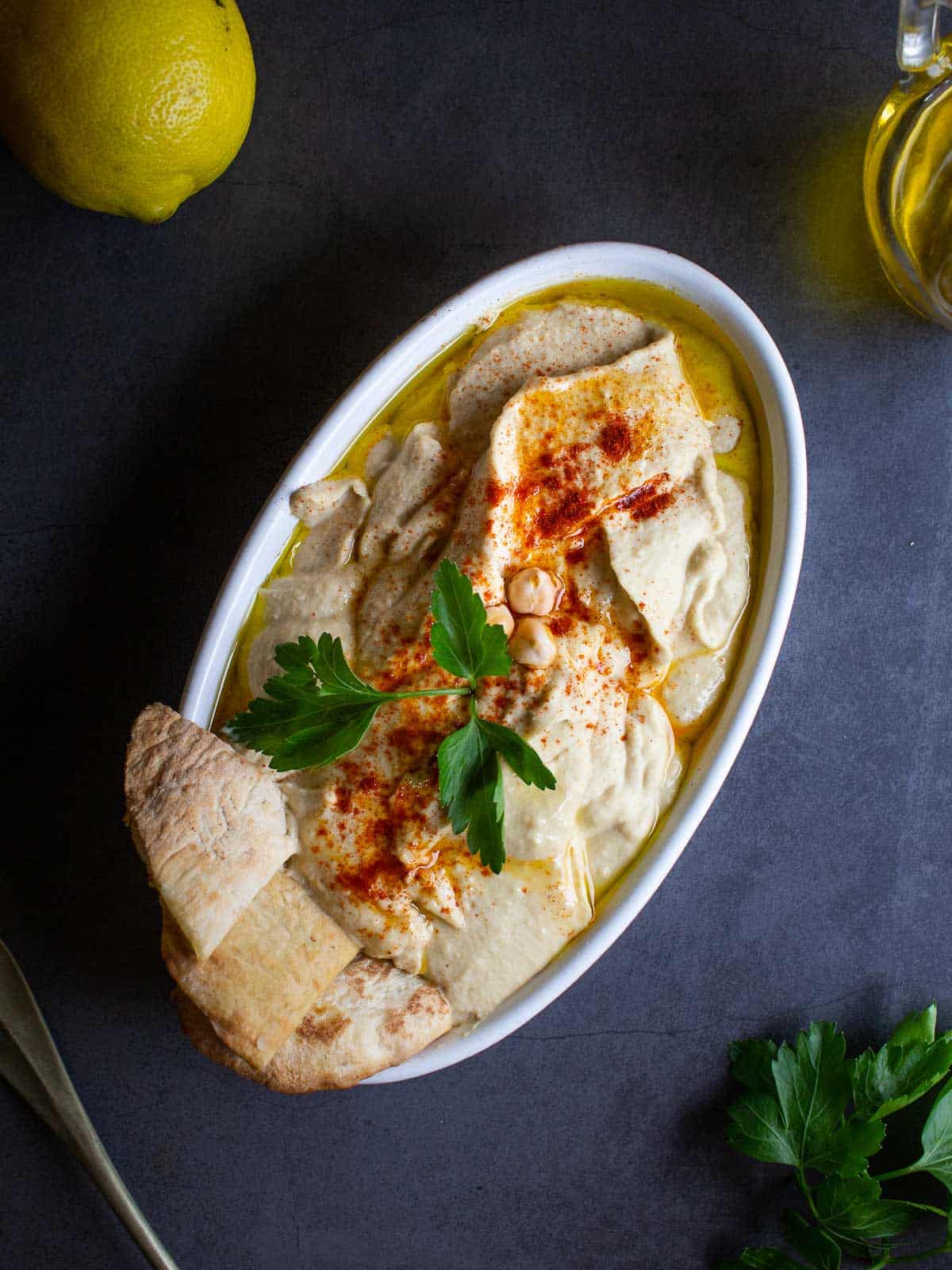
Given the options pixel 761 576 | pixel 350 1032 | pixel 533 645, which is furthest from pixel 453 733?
pixel 761 576

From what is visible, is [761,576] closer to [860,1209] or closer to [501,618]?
[501,618]

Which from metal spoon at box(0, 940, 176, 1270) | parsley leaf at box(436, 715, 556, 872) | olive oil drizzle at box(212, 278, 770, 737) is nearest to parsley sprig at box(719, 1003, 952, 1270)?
olive oil drizzle at box(212, 278, 770, 737)

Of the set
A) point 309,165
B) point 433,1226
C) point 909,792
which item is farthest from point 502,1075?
point 309,165

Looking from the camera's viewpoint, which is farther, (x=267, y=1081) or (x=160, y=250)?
(x=160, y=250)

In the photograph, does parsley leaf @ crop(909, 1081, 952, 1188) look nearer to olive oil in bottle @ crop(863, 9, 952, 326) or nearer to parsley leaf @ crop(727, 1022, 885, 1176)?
parsley leaf @ crop(727, 1022, 885, 1176)

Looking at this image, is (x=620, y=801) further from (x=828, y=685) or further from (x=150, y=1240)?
(x=150, y=1240)

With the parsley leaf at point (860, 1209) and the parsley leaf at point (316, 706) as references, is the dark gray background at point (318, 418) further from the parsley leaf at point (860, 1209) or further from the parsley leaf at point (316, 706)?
the parsley leaf at point (316, 706)
